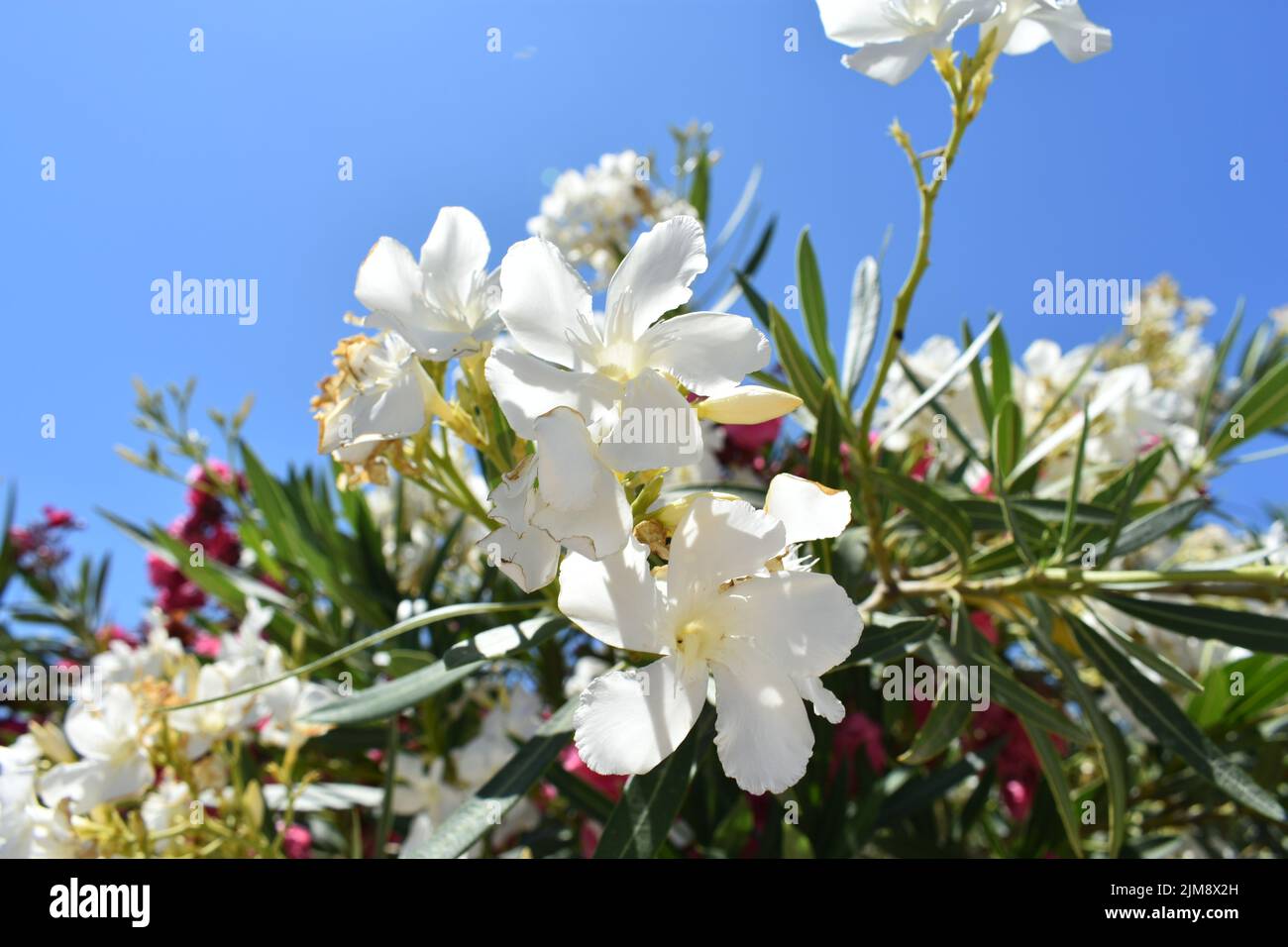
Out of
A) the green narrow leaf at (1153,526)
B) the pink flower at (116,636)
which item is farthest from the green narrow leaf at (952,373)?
the pink flower at (116,636)

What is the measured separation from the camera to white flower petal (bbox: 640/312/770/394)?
1.73ft

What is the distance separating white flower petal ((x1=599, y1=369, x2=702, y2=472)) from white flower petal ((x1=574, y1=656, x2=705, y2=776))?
12 cm

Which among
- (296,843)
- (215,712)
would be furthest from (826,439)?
(296,843)

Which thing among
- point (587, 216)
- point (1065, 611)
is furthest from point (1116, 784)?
point (587, 216)

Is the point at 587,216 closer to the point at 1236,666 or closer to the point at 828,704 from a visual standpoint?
the point at 1236,666

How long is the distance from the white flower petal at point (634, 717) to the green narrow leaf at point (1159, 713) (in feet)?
1.96

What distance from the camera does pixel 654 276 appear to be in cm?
56

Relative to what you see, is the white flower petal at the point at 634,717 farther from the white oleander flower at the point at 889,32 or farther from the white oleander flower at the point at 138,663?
the white oleander flower at the point at 138,663

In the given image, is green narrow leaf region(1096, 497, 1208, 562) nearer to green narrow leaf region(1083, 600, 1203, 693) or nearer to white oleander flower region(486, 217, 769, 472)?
green narrow leaf region(1083, 600, 1203, 693)

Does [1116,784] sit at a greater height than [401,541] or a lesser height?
lesser

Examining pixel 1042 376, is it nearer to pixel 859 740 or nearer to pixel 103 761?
pixel 859 740

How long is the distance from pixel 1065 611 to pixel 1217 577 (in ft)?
0.47
